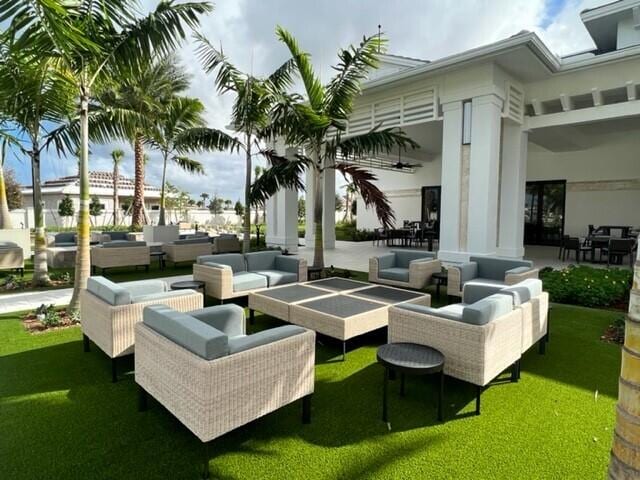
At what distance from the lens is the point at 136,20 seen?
16.3 feet

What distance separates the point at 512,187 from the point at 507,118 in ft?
5.91

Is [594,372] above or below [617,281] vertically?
below

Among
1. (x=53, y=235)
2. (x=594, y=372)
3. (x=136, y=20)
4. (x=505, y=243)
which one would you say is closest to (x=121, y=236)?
(x=53, y=235)

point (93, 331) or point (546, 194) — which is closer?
point (93, 331)

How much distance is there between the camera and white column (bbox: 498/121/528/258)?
31.9ft

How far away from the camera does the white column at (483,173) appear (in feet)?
27.5

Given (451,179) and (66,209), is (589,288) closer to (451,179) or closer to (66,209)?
(451,179)

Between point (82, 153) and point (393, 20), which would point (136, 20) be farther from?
point (393, 20)

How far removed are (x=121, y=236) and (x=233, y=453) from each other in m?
11.0

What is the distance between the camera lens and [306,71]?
24.2ft

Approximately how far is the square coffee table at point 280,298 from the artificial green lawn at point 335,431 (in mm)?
1019

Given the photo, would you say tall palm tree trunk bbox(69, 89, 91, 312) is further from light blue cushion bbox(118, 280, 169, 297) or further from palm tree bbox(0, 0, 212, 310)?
light blue cushion bbox(118, 280, 169, 297)

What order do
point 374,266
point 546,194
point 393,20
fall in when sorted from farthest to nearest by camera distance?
point 546,194
point 393,20
point 374,266

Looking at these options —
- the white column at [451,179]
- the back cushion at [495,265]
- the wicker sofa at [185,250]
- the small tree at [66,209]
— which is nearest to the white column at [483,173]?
the white column at [451,179]
